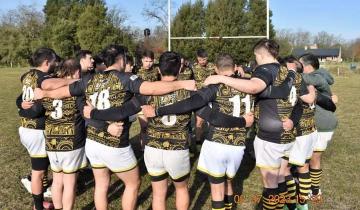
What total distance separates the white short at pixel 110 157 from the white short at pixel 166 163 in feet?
0.69

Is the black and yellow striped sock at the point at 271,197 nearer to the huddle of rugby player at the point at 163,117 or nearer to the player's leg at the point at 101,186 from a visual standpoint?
the huddle of rugby player at the point at 163,117

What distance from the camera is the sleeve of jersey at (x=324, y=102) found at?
5.33 metres

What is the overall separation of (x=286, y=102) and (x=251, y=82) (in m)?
0.70

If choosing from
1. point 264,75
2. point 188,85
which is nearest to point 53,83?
point 188,85

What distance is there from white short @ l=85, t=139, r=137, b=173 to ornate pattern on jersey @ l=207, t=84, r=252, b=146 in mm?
915

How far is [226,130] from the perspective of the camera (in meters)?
4.38

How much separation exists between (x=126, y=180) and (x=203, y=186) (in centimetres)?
240

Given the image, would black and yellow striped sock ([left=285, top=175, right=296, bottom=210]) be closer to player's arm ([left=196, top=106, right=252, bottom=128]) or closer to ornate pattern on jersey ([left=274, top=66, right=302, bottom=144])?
ornate pattern on jersey ([left=274, top=66, right=302, bottom=144])

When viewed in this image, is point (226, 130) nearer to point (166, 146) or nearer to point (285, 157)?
point (166, 146)

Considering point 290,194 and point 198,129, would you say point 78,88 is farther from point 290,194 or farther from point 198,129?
point 198,129

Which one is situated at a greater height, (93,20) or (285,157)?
(93,20)

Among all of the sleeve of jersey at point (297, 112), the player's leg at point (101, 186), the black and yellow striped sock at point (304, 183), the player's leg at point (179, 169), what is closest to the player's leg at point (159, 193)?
the player's leg at point (179, 169)

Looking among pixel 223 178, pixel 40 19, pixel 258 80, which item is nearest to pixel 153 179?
pixel 223 178

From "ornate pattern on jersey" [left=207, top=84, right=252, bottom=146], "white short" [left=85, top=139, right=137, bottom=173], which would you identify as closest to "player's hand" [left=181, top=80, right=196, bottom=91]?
"ornate pattern on jersey" [left=207, top=84, right=252, bottom=146]
